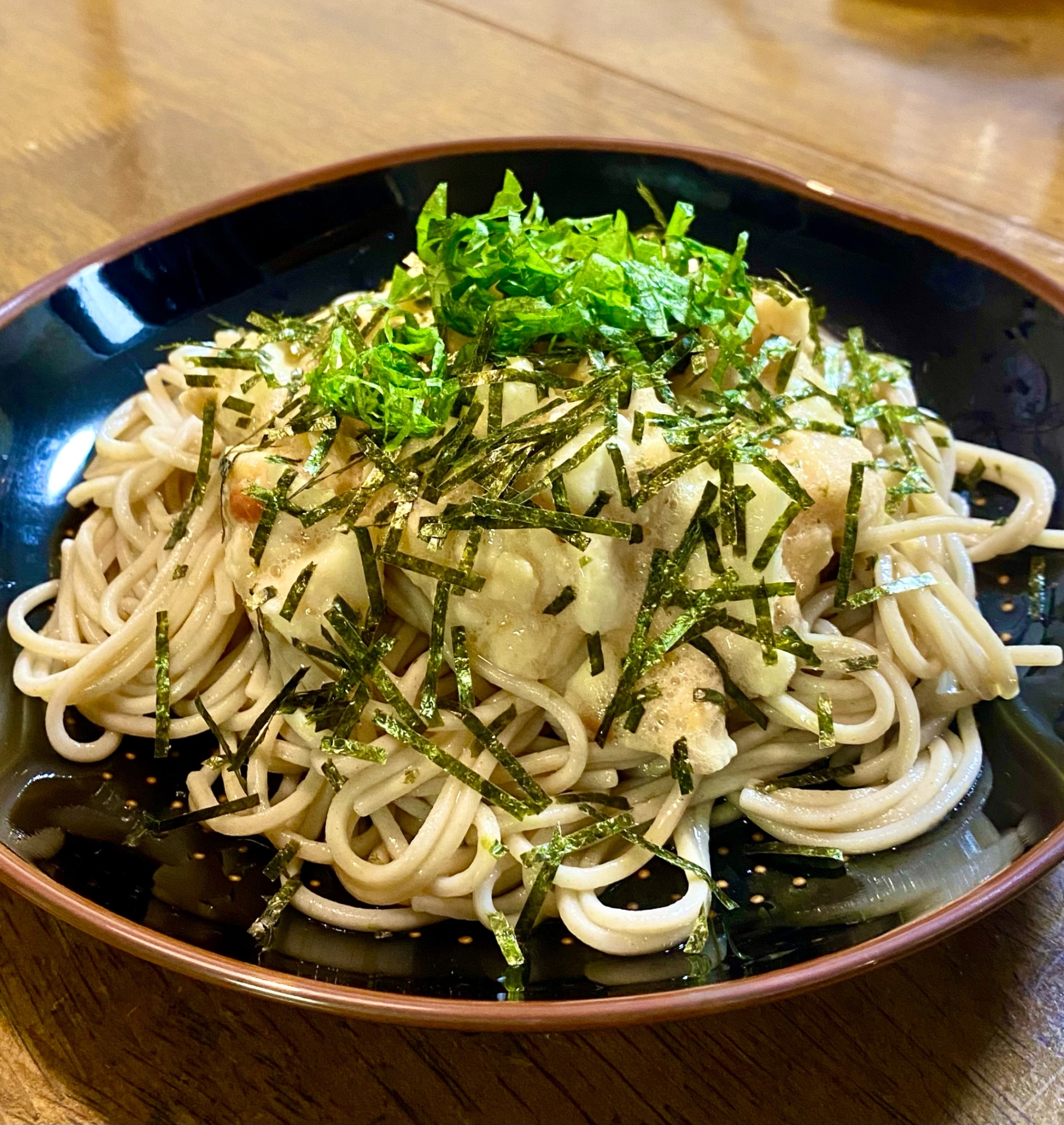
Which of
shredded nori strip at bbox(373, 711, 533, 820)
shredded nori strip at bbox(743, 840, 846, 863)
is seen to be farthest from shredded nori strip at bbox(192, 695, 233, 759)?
shredded nori strip at bbox(743, 840, 846, 863)

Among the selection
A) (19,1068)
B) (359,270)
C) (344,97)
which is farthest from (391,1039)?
(344,97)

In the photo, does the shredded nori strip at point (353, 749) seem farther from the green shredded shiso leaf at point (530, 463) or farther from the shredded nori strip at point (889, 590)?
the shredded nori strip at point (889, 590)

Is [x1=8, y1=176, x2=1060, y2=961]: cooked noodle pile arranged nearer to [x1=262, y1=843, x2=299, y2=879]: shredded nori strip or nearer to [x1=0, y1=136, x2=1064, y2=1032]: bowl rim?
[x1=262, y1=843, x2=299, y2=879]: shredded nori strip

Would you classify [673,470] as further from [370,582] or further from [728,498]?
[370,582]

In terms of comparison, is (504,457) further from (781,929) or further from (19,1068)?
(19,1068)

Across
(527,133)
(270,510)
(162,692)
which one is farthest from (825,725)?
(527,133)

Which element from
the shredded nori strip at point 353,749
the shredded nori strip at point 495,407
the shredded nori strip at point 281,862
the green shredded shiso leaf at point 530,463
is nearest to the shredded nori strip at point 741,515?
the green shredded shiso leaf at point 530,463
